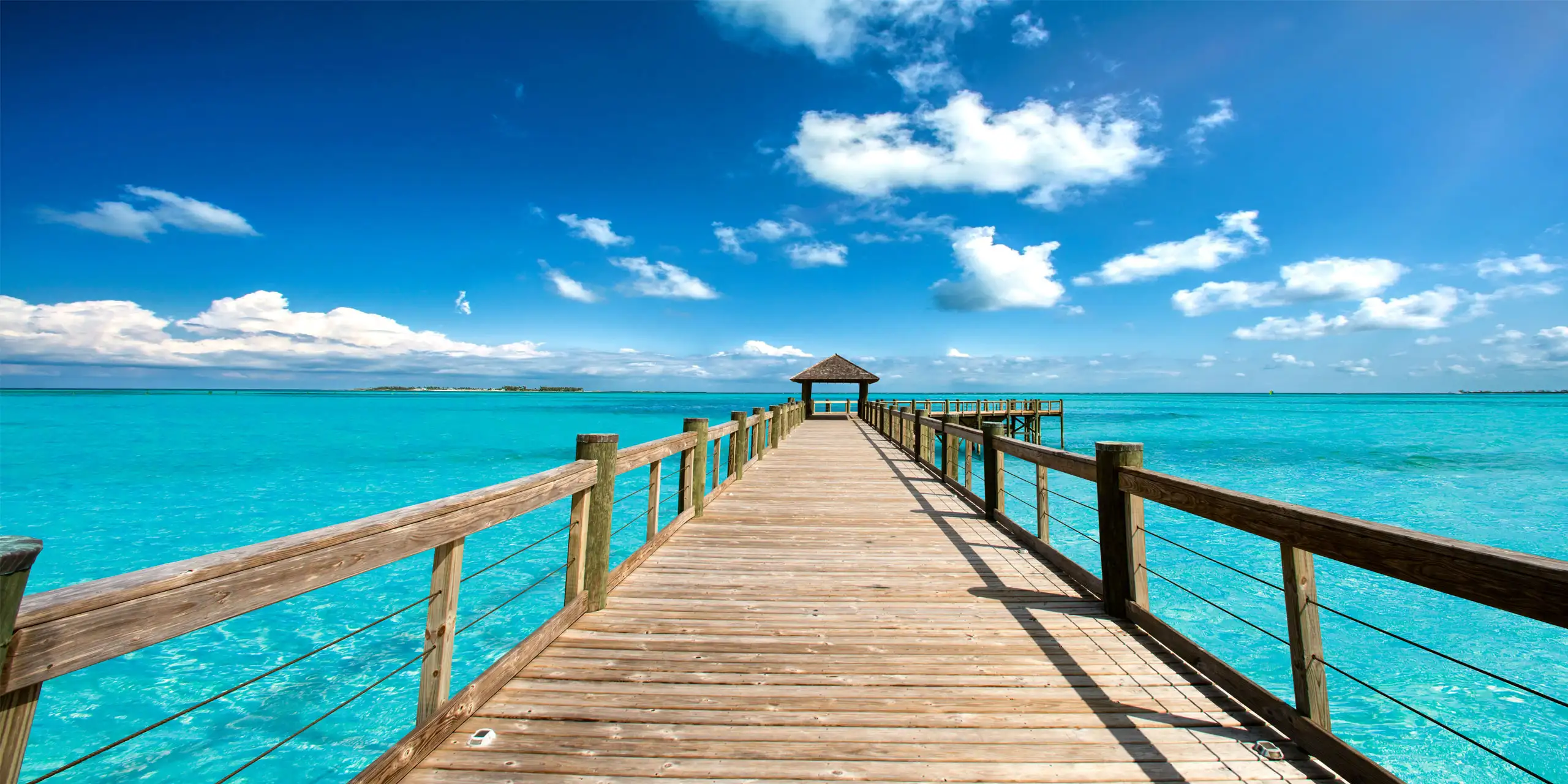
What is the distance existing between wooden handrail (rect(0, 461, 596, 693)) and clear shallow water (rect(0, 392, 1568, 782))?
4.48 m

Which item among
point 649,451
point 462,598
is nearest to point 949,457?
point 649,451

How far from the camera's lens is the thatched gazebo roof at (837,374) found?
28.1 m

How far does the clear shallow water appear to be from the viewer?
17.5 ft

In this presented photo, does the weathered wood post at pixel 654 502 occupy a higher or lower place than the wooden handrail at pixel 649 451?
lower

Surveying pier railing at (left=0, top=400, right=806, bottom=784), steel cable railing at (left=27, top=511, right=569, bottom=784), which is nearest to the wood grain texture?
steel cable railing at (left=27, top=511, right=569, bottom=784)

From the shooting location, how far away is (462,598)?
865 cm

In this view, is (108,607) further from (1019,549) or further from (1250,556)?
(1250,556)

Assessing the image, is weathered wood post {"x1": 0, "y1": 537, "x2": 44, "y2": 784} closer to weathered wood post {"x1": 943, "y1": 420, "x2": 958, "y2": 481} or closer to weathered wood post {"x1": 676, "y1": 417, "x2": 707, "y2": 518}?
weathered wood post {"x1": 676, "y1": 417, "x2": 707, "y2": 518}

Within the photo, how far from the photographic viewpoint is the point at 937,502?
7086 mm

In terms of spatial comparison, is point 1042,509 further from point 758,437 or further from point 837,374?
point 837,374

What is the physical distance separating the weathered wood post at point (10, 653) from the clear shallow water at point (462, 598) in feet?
15.9

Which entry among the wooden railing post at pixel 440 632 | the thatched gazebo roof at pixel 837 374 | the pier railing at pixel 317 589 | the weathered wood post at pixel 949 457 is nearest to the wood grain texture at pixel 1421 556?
the pier railing at pixel 317 589

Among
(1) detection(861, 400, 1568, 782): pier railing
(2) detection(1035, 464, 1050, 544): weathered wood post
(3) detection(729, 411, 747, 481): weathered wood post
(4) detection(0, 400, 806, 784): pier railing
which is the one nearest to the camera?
(4) detection(0, 400, 806, 784): pier railing

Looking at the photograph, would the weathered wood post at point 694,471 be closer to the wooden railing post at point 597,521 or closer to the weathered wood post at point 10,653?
the wooden railing post at point 597,521
